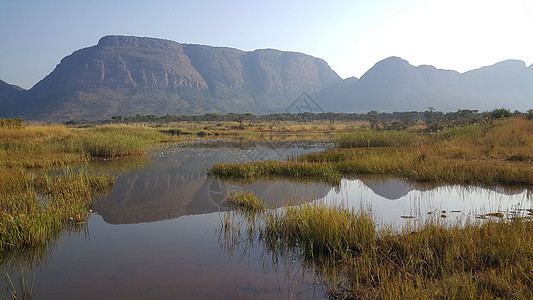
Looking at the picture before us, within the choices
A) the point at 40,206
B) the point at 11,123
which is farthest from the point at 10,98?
the point at 40,206

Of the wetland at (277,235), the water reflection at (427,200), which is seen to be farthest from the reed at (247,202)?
the water reflection at (427,200)

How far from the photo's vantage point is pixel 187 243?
7.90 meters

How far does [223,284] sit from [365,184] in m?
10.3

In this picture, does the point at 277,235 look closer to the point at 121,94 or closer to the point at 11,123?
the point at 11,123

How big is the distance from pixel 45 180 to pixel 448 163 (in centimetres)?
1767

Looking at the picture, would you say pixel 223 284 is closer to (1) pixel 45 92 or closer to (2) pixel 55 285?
(2) pixel 55 285

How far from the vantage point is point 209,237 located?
27.1ft

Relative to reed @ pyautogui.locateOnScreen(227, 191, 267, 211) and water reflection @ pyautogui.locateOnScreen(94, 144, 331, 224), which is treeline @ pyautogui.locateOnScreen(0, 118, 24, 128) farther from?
reed @ pyautogui.locateOnScreen(227, 191, 267, 211)

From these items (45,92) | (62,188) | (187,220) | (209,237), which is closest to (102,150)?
(62,188)

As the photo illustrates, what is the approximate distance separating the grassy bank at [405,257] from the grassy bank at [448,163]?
24.7ft

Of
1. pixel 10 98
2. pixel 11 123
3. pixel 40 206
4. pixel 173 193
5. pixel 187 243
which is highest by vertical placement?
pixel 10 98

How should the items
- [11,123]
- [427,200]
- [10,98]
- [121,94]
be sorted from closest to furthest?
[427,200]
[11,123]
[121,94]
[10,98]

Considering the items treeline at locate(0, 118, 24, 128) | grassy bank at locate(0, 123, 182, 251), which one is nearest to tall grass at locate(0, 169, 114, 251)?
grassy bank at locate(0, 123, 182, 251)

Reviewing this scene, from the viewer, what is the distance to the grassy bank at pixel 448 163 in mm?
14188
